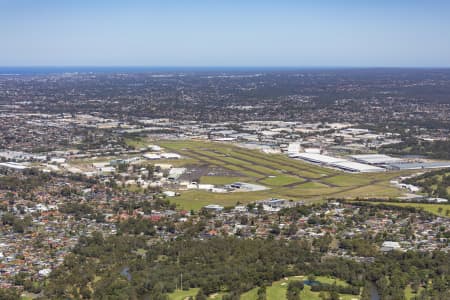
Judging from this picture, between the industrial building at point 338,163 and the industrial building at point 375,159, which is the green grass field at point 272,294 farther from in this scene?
the industrial building at point 375,159

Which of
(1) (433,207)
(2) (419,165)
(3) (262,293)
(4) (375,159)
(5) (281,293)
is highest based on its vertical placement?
(4) (375,159)

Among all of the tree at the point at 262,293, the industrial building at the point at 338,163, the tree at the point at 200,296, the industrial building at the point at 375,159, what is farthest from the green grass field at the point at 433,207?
the tree at the point at 200,296

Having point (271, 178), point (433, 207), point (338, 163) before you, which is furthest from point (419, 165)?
point (433, 207)

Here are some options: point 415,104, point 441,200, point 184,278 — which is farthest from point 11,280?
point 415,104

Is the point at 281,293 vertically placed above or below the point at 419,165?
below

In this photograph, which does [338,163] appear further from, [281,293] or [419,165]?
[281,293]

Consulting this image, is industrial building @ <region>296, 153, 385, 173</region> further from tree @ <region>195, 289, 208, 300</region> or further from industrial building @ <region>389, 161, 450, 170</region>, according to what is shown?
tree @ <region>195, 289, 208, 300</region>

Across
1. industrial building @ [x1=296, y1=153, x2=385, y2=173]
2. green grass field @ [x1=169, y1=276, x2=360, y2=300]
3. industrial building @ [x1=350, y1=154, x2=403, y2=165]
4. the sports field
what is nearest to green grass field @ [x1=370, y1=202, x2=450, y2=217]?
the sports field

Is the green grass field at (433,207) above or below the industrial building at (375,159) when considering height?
below

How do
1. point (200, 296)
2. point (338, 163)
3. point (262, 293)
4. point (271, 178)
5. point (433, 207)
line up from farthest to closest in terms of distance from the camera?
point (338, 163) → point (271, 178) → point (433, 207) → point (262, 293) → point (200, 296)
